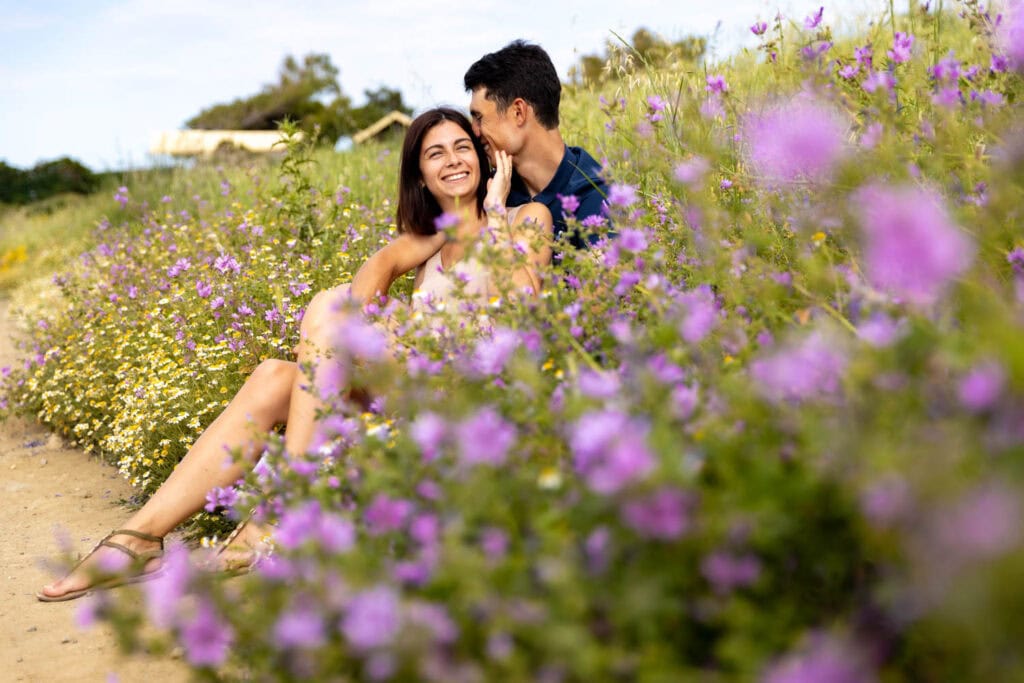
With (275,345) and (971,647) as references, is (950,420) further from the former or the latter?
(275,345)

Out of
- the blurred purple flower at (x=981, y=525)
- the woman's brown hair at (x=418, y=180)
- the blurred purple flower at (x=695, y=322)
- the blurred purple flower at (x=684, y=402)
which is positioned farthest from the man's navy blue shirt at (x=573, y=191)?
the blurred purple flower at (x=981, y=525)

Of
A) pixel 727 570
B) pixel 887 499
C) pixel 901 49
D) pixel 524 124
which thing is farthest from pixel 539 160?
pixel 887 499

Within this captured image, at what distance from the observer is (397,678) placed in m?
1.27

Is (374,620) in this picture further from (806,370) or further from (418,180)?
(418,180)

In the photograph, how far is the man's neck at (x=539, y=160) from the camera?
426 cm

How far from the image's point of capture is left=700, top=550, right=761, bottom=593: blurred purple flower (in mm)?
1179

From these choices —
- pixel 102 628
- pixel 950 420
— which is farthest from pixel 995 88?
pixel 102 628

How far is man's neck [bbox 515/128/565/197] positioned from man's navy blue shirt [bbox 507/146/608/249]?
0.07 m

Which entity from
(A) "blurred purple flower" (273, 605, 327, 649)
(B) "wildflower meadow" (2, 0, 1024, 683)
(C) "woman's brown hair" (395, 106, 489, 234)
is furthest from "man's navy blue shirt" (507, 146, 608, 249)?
(A) "blurred purple flower" (273, 605, 327, 649)

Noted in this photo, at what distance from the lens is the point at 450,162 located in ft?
13.3

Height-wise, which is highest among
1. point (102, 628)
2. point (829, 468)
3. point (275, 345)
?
point (829, 468)

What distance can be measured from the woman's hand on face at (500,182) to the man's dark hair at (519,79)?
323mm

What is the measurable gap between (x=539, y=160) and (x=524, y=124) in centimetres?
17

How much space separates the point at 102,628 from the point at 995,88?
3118 millimetres
